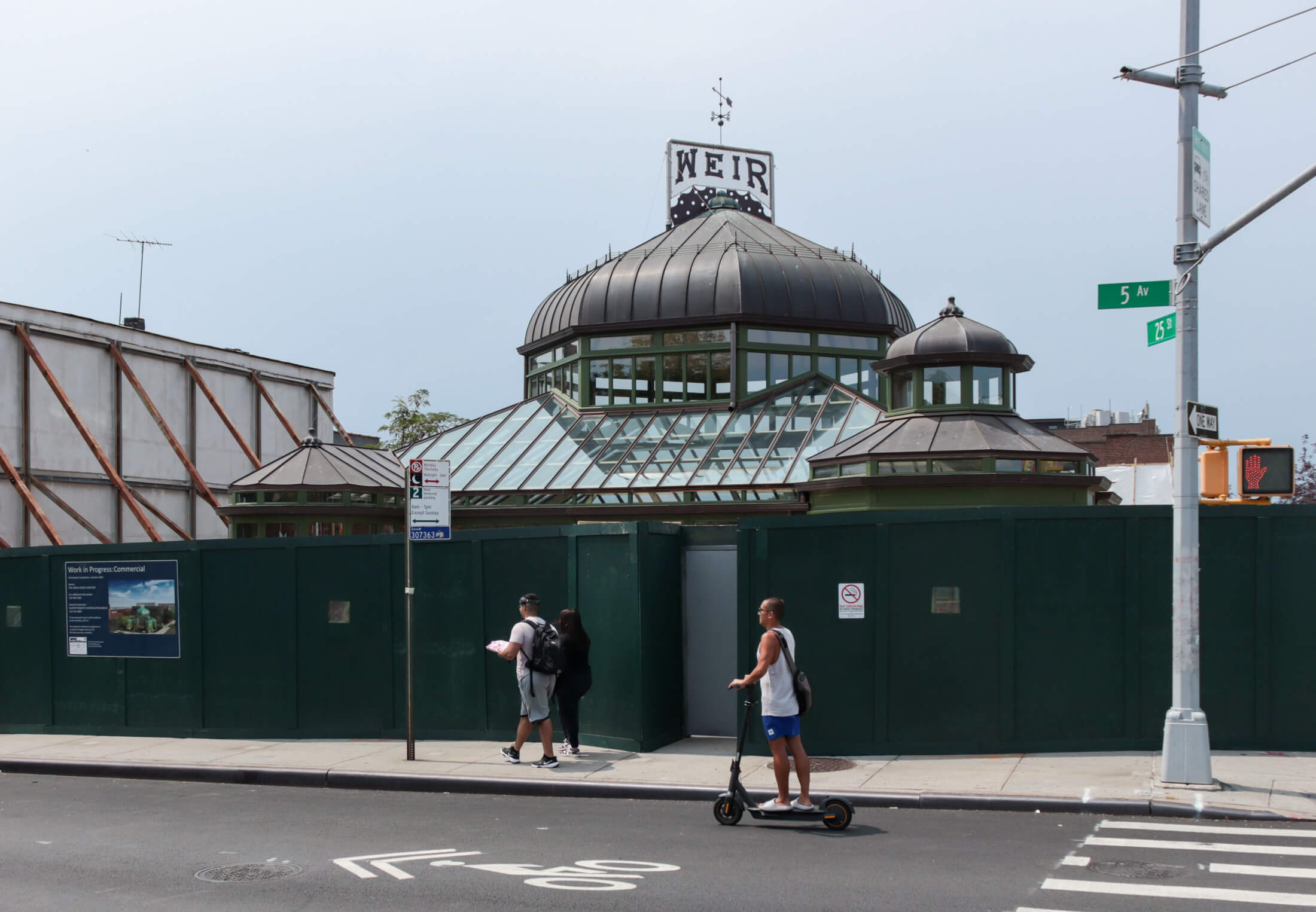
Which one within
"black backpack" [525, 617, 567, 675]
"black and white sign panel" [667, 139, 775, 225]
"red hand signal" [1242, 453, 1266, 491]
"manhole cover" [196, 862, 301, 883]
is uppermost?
"black and white sign panel" [667, 139, 775, 225]

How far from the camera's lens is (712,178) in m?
36.1

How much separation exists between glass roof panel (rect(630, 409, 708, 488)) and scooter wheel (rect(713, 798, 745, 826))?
572 inches

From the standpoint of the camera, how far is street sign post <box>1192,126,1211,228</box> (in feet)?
37.7

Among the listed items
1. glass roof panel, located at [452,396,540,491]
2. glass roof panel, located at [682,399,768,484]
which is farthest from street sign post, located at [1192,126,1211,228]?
glass roof panel, located at [452,396,540,491]

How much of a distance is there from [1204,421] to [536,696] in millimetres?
7118

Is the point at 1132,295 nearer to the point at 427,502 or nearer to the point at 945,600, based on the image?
the point at 945,600

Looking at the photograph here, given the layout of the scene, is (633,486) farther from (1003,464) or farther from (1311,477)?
(1311,477)

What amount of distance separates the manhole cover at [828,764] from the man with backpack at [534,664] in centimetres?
264

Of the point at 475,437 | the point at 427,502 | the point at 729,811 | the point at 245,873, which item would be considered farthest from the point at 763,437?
the point at 245,873

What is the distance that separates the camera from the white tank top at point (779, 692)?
987 cm

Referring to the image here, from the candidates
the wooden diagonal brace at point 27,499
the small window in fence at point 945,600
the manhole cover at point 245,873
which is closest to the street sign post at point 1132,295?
the small window in fence at point 945,600

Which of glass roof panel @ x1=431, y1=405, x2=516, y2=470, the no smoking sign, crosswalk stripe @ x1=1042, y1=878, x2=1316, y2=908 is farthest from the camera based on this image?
glass roof panel @ x1=431, y1=405, x2=516, y2=470

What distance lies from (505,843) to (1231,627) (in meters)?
7.76

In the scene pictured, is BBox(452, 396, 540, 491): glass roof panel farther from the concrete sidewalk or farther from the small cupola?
the concrete sidewalk
